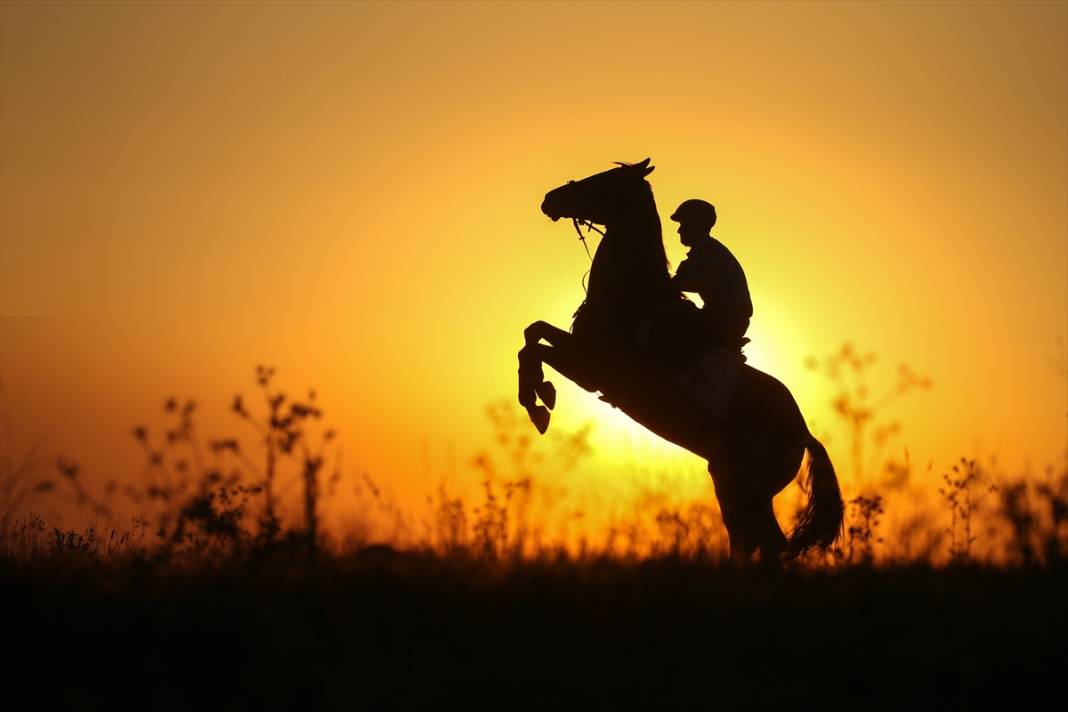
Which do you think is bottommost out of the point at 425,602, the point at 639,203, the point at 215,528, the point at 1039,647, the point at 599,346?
the point at 1039,647

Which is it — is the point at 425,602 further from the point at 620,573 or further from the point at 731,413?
the point at 731,413

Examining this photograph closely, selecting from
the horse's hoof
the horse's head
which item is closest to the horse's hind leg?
the horse's hoof

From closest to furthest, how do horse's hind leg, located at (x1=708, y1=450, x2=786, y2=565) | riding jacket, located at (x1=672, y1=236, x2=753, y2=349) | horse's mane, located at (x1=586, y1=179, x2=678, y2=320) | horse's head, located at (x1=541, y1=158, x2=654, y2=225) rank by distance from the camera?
1. horse's hind leg, located at (x1=708, y1=450, x2=786, y2=565)
2. riding jacket, located at (x1=672, y1=236, x2=753, y2=349)
3. horse's mane, located at (x1=586, y1=179, x2=678, y2=320)
4. horse's head, located at (x1=541, y1=158, x2=654, y2=225)

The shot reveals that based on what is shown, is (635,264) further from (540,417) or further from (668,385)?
(540,417)

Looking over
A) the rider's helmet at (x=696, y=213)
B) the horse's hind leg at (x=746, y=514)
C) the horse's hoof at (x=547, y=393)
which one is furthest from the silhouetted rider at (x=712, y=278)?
the horse's hoof at (x=547, y=393)

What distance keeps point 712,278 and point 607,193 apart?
1286 mm

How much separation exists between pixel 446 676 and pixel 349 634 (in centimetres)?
59

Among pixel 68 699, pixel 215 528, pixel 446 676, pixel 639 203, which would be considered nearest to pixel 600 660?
pixel 446 676

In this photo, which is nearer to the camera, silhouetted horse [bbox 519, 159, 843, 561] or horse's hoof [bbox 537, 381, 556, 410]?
silhouetted horse [bbox 519, 159, 843, 561]

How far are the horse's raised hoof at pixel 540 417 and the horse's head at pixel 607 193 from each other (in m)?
1.56

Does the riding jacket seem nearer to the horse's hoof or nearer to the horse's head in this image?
the horse's head

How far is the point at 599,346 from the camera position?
9438 millimetres

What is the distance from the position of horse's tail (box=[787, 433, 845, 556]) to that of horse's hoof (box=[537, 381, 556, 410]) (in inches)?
78.6

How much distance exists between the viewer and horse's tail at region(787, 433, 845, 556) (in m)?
9.11
